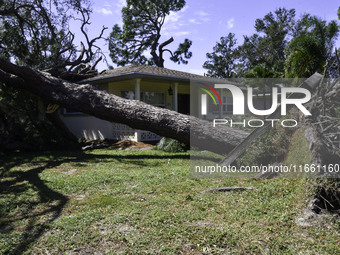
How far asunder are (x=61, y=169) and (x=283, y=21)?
38.6 m

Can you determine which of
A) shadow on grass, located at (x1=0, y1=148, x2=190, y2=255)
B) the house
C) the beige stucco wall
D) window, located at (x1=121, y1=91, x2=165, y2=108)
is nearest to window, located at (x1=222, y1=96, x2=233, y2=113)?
the house

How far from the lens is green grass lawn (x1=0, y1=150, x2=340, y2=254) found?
320 cm

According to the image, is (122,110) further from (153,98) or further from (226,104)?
(226,104)

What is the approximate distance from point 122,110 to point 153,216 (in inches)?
205

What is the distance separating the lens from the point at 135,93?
1324 centimetres

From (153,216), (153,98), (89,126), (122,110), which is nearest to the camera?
(153,216)

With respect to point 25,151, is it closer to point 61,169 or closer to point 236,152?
point 61,169

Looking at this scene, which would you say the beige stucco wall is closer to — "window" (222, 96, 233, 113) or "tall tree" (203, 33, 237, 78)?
"window" (222, 96, 233, 113)

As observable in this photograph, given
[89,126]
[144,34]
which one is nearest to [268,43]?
[144,34]

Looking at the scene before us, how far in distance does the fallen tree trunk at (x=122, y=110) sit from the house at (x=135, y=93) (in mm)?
3151

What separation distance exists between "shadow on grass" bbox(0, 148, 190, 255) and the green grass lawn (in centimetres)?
1

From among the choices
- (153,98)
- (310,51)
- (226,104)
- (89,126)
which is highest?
(310,51)

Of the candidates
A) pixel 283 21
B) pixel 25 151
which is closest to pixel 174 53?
pixel 283 21

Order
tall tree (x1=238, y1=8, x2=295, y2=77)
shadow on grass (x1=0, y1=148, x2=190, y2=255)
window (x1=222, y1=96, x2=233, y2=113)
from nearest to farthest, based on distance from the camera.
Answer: shadow on grass (x1=0, y1=148, x2=190, y2=255)
window (x1=222, y1=96, x2=233, y2=113)
tall tree (x1=238, y1=8, x2=295, y2=77)
